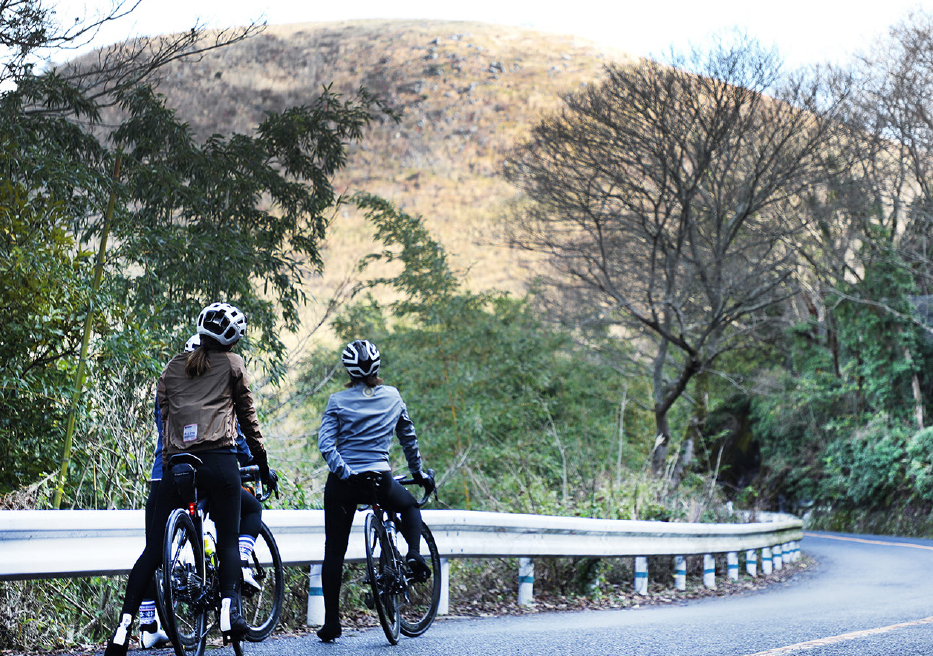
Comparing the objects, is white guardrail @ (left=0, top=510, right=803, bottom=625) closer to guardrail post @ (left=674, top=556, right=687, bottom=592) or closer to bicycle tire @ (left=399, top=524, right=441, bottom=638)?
guardrail post @ (left=674, top=556, right=687, bottom=592)

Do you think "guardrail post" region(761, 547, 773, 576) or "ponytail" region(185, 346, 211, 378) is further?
"guardrail post" region(761, 547, 773, 576)

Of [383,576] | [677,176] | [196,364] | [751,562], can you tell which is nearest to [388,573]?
[383,576]

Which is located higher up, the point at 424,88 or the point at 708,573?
the point at 424,88

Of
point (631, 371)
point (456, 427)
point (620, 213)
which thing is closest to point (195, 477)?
point (456, 427)

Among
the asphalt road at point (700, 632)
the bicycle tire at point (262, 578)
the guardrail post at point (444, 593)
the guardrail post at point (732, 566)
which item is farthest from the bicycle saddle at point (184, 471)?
the guardrail post at point (732, 566)

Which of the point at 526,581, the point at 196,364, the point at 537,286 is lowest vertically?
the point at 526,581

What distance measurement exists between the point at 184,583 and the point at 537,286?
2477 centimetres

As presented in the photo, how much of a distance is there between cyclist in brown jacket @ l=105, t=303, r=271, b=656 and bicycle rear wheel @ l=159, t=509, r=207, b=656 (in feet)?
0.36

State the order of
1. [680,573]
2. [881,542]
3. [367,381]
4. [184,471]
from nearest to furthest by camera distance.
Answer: [184,471], [367,381], [680,573], [881,542]

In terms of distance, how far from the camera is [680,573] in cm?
1023

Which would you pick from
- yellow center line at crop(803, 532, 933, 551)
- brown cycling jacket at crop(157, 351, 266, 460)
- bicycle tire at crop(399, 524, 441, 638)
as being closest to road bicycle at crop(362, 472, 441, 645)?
bicycle tire at crop(399, 524, 441, 638)

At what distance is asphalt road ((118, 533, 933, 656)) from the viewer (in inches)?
211

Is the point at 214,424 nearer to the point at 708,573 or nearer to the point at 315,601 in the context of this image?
the point at 315,601

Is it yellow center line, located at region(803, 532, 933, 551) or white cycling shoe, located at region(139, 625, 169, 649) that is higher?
white cycling shoe, located at region(139, 625, 169, 649)
